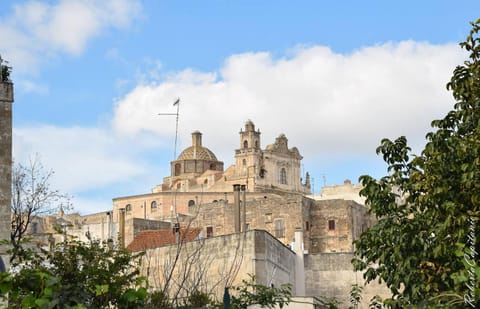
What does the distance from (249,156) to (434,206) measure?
305 feet

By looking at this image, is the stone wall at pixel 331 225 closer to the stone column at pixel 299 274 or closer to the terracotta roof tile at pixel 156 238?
the terracotta roof tile at pixel 156 238

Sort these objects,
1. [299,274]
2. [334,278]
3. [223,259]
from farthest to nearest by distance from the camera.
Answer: [334,278] → [299,274] → [223,259]

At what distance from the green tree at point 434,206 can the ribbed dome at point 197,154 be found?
104 m

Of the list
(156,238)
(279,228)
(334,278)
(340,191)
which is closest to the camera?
(334,278)

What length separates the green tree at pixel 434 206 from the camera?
430 inches

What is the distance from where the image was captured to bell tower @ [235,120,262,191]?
9869 cm

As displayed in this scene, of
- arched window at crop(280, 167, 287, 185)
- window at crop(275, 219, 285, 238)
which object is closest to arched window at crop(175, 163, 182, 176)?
arched window at crop(280, 167, 287, 185)

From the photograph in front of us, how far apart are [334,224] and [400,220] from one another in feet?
162

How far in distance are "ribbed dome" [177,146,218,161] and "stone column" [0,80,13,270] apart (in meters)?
101

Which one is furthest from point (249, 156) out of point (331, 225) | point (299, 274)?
point (299, 274)

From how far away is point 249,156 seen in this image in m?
104

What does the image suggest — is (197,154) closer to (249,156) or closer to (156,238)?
(249,156)

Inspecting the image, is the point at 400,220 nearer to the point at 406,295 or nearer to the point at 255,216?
the point at 406,295

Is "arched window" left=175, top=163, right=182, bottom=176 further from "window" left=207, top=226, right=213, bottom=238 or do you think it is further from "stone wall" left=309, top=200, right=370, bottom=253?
"window" left=207, top=226, right=213, bottom=238
